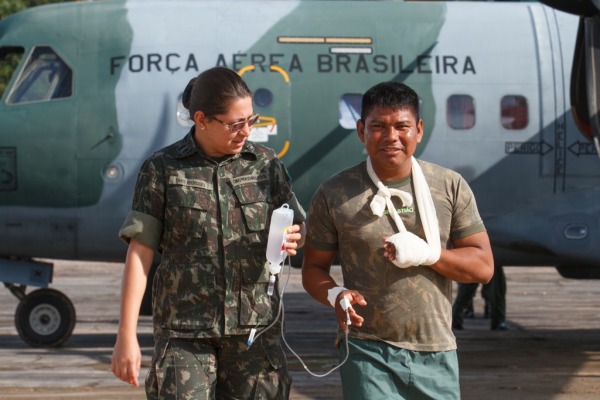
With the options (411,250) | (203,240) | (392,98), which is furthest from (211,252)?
(392,98)

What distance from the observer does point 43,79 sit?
495 inches

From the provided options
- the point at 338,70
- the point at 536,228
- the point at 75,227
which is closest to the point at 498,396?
the point at 536,228

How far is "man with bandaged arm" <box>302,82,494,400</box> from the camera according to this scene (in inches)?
194

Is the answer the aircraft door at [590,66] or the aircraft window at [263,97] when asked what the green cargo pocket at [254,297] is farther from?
the aircraft window at [263,97]

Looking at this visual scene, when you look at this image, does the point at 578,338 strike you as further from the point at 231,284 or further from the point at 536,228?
the point at 231,284

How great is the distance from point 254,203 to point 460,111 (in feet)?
25.5

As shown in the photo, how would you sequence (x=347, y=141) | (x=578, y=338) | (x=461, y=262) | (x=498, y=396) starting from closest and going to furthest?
(x=461, y=262), (x=498, y=396), (x=347, y=141), (x=578, y=338)

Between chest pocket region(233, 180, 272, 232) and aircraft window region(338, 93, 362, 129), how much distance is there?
721 centimetres

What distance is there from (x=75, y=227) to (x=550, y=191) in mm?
4948

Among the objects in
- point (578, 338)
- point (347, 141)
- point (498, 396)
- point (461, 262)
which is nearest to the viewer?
point (461, 262)

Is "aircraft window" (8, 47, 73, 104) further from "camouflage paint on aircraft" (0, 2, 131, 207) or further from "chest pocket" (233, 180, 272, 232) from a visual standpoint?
"chest pocket" (233, 180, 272, 232)

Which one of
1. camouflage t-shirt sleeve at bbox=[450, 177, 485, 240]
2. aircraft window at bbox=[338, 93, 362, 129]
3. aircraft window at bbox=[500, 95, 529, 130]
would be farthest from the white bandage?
aircraft window at bbox=[500, 95, 529, 130]

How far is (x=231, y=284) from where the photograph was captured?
5.00 m

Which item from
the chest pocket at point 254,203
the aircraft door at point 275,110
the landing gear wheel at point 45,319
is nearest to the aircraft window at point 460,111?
the aircraft door at point 275,110
